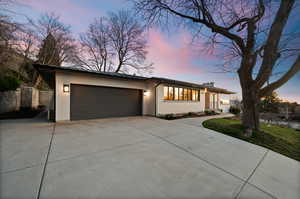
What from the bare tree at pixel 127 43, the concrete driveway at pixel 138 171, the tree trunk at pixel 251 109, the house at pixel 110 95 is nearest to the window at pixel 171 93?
the house at pixel 110 95

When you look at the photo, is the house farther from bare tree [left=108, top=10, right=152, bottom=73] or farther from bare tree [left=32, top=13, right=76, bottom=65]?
bare tree [left=32, top=13, right=76, bottom=65]

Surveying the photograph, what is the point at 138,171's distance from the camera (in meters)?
2.10

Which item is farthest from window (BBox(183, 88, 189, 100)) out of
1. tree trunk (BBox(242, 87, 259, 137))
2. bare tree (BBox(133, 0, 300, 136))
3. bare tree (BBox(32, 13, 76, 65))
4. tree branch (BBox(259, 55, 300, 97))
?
bare tree (BBox(32, 13, 76, 65))

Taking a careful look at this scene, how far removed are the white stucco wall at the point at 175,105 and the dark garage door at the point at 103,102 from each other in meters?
1.47

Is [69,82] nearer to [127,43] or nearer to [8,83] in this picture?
[8,83]

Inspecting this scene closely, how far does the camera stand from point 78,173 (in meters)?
1.96

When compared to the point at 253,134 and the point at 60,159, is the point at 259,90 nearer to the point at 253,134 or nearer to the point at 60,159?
the point at 253,134

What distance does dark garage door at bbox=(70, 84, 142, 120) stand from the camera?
6.57 metres

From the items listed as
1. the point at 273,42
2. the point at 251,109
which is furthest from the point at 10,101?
the point at 273,42

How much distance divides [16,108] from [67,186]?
43.8 feet

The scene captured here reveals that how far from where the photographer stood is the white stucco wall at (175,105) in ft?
28.4

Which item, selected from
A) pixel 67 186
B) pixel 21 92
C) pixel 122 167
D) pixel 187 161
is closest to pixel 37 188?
pixel 67 186

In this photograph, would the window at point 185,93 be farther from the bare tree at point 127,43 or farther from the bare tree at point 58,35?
the bare tree at point 58,35

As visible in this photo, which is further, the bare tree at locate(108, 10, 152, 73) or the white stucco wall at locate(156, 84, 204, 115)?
the bare tree at locate(108, 10, 152, 73)
